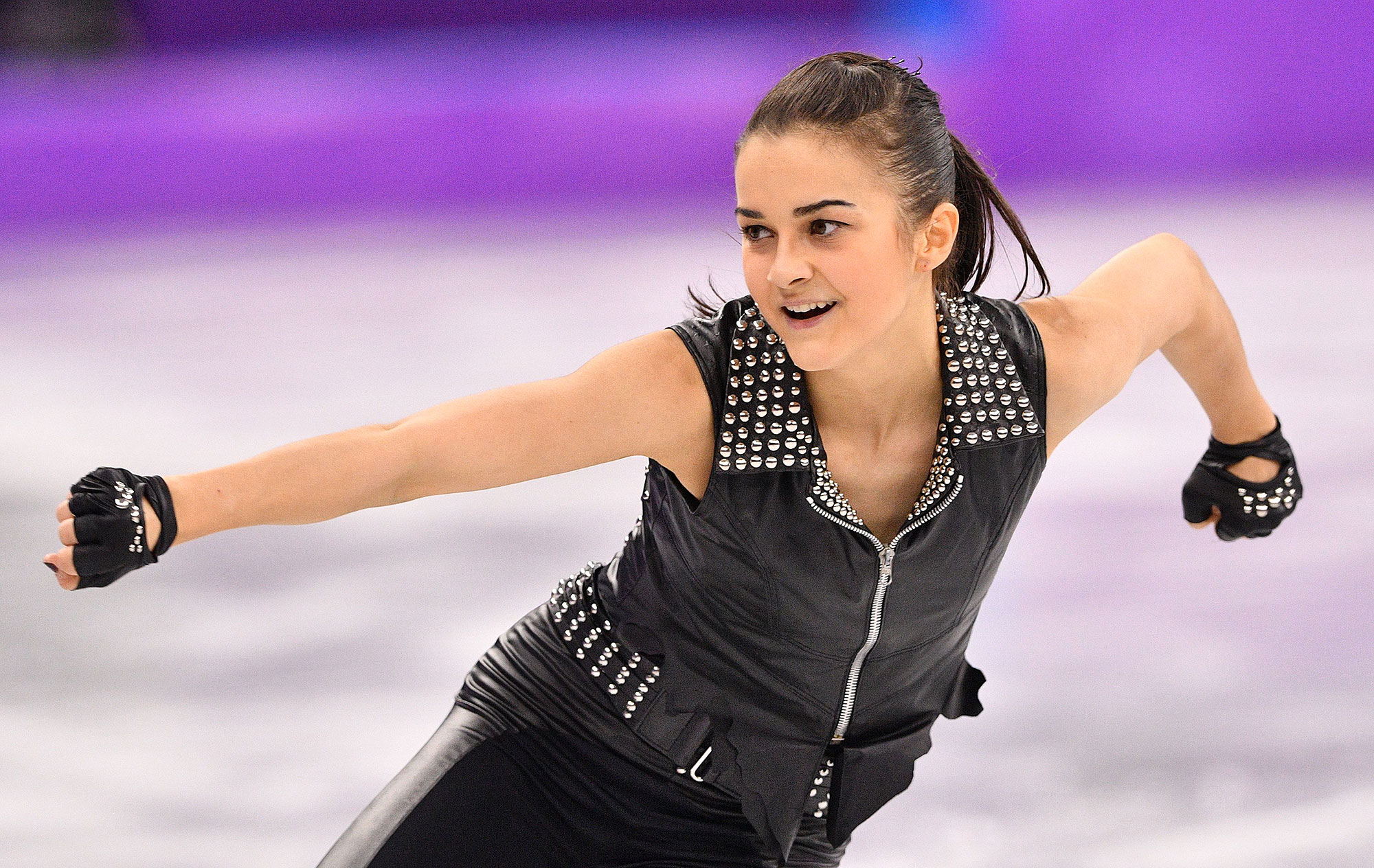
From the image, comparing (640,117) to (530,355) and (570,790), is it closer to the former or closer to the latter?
(530,355)

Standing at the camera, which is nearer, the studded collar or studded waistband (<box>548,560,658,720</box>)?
the studded collar

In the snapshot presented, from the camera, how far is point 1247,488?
269 centimetres

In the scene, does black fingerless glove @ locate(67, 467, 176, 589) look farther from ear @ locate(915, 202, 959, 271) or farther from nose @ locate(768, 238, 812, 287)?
ear @ locate(915, 202, 959, 271)

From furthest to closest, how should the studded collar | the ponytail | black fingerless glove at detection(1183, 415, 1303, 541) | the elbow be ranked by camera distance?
1. black fingerless glove at detection(1183, 415, 1303, 541)
2. the elbow
3. the ponytail
4. the studded collar

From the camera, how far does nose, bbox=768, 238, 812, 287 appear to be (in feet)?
6.16

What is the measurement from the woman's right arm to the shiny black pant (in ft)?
1.51

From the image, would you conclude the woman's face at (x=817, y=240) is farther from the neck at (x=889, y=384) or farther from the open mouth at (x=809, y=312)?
the neck at (x=889, y=384)

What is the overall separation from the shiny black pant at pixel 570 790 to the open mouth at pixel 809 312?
65cm

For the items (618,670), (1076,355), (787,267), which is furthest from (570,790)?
(1076,355)

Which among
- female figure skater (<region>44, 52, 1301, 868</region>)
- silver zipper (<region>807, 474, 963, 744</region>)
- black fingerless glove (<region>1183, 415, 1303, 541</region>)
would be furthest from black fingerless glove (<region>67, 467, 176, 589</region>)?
black fingerless glove (<region>1183, 415, 1303, 541</region>)

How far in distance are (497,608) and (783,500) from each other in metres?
1.56

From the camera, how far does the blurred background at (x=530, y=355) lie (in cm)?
293

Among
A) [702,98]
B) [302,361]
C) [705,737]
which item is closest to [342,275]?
[302,361]

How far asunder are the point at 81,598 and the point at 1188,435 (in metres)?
3.04
